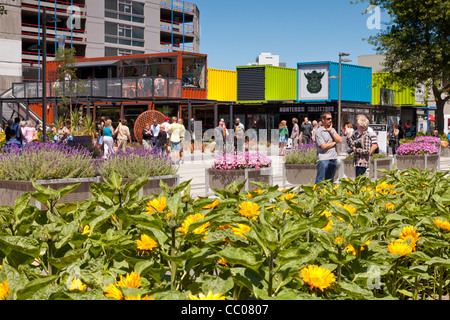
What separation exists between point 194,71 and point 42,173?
31624mm

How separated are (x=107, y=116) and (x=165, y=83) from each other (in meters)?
6.58

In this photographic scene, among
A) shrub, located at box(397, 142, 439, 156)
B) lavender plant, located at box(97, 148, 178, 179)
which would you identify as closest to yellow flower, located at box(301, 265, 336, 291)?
lavender plant, located at box(97, 148, 178, 179)

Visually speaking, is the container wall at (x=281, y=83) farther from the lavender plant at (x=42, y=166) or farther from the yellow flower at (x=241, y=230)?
the yellow flower at (x=241, y=230)

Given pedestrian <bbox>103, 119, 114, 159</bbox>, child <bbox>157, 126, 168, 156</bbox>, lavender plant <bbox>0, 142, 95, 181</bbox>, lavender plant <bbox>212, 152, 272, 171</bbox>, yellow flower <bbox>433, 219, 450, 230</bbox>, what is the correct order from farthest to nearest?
child <bbox>157, 126, 168, 156</bbox> → pedestrian <bbox>103, 119, 114, 159</bbox> → lavender plant <bbox>212, 152, 272, 171</bbox> → lavender plant <bbox>0, 142, 95, 181</bbox> → yellow flower <bbox>433, 219, 450, 230</bbox>

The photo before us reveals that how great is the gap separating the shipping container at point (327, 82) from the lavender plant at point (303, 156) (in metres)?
26.8

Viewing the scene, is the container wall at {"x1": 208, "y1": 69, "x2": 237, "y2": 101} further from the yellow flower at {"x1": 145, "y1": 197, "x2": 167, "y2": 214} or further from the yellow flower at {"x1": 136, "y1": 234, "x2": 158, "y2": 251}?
the yellow flower at {"x1": 136, "y1": 234, "x2": 158, "y2": 251}

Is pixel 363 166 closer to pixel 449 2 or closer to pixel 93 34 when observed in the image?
pixel 449 2

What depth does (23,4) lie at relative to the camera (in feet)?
194

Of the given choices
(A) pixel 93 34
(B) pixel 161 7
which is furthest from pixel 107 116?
(B) pixel 161 7

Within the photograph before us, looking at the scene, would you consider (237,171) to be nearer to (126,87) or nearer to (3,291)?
(3,291)

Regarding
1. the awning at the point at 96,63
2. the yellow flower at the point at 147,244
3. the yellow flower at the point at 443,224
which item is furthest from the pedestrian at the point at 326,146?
the awning at the point at 96,63

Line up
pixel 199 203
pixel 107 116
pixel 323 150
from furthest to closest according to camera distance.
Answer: pixel 107 116 → pixel 323 150 → pixel 199 203

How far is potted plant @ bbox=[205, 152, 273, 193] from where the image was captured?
11766mm

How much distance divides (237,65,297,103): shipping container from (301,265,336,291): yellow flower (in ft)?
140
